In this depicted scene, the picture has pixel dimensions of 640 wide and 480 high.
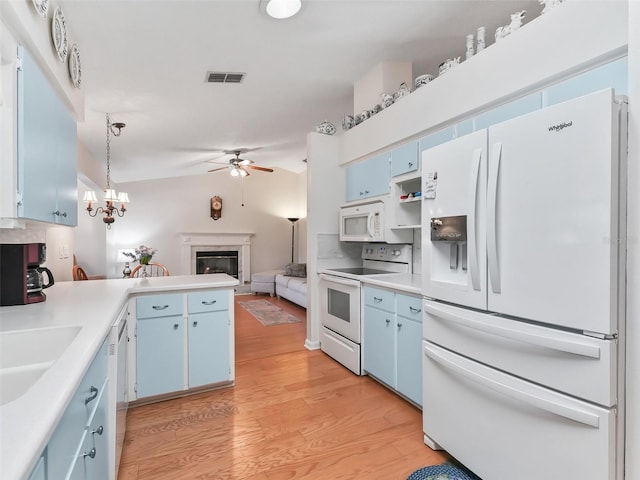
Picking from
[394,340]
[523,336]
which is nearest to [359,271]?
[394,340]

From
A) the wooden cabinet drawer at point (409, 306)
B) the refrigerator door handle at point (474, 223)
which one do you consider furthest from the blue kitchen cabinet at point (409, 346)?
the refrigerator door handle at point (474, 223)

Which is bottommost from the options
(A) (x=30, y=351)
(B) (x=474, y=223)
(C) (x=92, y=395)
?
(C) (x=92, y=395)

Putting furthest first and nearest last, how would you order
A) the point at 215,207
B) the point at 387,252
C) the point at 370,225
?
the point at 215,207, the point at 387,252, the point at 370,225

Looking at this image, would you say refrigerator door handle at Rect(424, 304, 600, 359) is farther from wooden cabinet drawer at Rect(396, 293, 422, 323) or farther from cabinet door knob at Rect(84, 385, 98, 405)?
cabinet door knob at Rect(84, 385, 98, 405)

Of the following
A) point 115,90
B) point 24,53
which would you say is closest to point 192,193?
point 115,90

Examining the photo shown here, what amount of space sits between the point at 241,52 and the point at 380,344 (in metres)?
2.58

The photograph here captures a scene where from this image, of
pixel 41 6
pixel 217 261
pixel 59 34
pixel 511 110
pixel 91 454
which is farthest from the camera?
pixel 217 261

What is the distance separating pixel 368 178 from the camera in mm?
3330

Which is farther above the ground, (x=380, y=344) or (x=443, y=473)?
(x=380, y=344)

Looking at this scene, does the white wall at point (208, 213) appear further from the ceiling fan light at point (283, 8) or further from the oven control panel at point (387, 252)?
the ceiling fan light at point (283, 8)

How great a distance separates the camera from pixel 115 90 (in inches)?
116

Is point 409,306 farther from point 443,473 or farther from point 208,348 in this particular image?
point 208,348

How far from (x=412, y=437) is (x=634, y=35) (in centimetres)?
222

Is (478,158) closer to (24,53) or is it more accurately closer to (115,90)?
(24,53)
